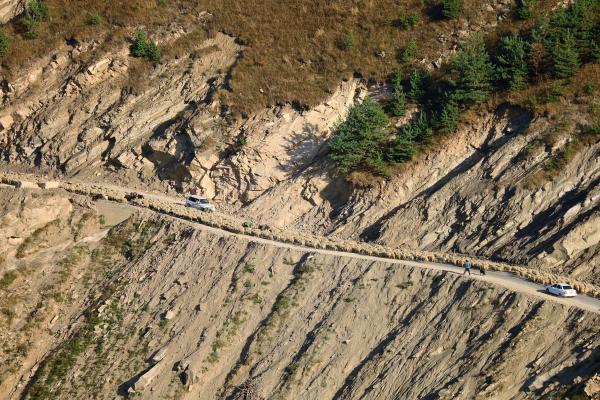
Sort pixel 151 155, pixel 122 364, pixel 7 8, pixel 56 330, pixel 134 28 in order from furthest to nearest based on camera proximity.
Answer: pixel 7 8
pixel 134 28
pixel 151 155
pixel 56 330
pixel 122 364

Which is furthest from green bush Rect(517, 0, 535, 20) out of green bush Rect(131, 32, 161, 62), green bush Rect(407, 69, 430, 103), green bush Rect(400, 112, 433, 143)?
green bush Rect(131, 32, 161, 62)

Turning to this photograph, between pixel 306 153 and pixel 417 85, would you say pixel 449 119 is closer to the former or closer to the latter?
pixel 417 85

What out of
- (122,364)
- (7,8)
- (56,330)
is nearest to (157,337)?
(122,364)

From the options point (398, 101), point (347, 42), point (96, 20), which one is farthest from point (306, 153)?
point (96, 20)

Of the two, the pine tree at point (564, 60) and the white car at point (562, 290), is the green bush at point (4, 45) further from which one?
the white car at point (562, 290)

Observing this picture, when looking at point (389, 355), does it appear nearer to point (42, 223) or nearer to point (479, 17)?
point (42, 223)

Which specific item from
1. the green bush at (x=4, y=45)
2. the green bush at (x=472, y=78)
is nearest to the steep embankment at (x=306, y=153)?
the green bush at (x=472, y=78)

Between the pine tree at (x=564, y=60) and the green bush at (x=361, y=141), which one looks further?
the green bush at (x=361, y=141)

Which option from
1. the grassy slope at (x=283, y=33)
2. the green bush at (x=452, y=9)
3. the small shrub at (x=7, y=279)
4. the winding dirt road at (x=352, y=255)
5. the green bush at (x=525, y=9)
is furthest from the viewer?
the green bush at (x=452, y=9)
